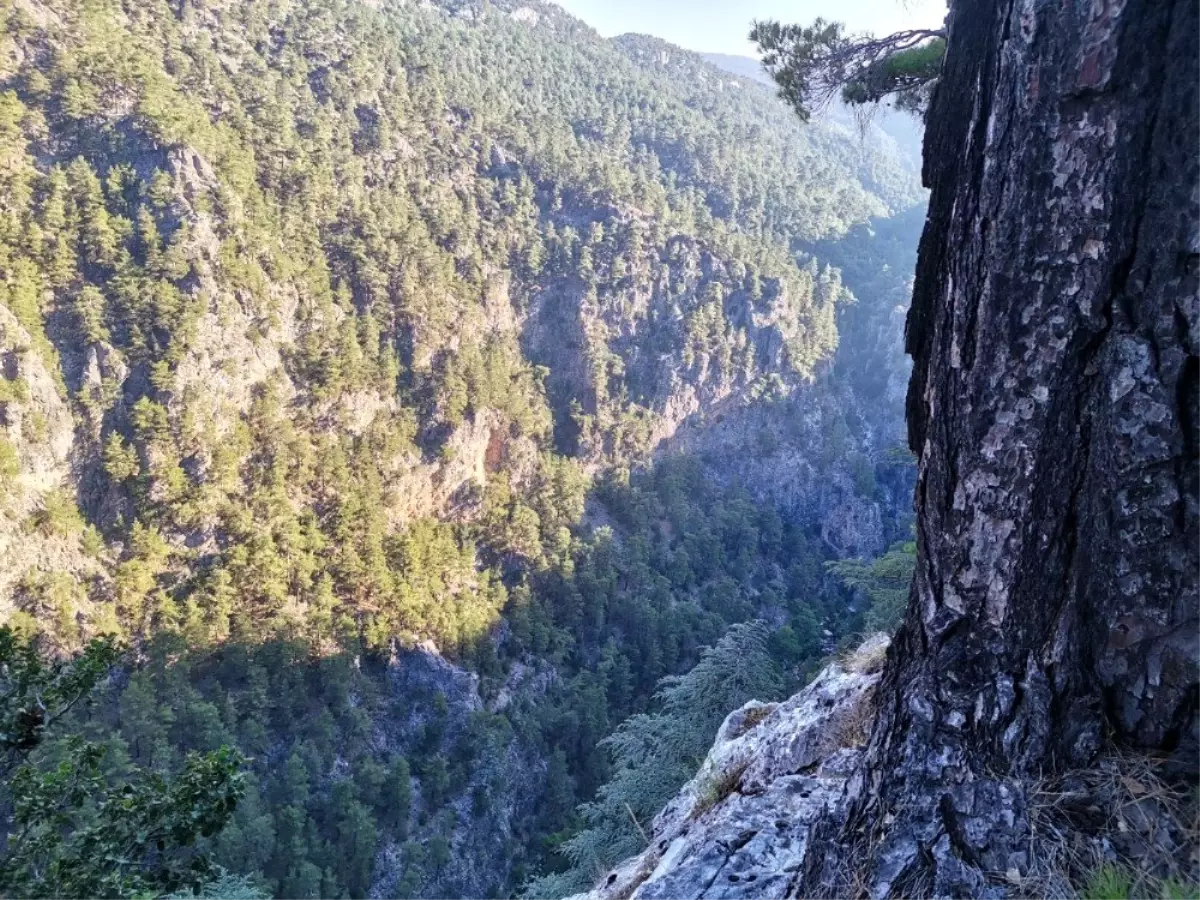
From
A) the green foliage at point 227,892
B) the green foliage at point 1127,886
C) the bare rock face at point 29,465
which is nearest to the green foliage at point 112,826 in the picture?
the green foliage at point 1127,886

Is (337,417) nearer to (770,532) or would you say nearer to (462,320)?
(462,320)

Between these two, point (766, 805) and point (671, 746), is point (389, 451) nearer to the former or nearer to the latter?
point (671, 746)

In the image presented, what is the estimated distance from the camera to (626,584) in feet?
145

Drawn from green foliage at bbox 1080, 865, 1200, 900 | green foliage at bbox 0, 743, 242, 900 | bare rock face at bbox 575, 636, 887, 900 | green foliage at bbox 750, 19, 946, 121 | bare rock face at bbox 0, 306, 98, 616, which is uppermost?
green foliage at bbox 750, 19, 946, 121

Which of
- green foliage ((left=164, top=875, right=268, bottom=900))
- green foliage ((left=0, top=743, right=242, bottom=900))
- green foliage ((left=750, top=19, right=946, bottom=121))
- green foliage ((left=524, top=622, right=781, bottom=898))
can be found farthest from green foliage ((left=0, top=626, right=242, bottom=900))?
green foliage ((left=524, top=622, right=781, bottom=898))

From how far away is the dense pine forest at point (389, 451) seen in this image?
25969mm

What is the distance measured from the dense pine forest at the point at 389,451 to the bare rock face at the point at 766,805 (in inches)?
147

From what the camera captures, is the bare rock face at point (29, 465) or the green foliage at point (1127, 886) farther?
the bare rock face at point (29, 465)

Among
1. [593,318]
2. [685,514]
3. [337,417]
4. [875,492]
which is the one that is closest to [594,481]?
[685,514]

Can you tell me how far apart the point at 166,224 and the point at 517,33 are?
71.4 metres

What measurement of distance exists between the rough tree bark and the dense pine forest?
4933mm

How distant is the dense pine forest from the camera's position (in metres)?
26.0

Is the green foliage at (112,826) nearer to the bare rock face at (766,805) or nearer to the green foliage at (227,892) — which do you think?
the bare rock face at (766,805)

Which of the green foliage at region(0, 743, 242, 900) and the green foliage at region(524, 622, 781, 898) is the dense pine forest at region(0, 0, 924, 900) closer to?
the green foliage at region(524, 622, 781, 898)
